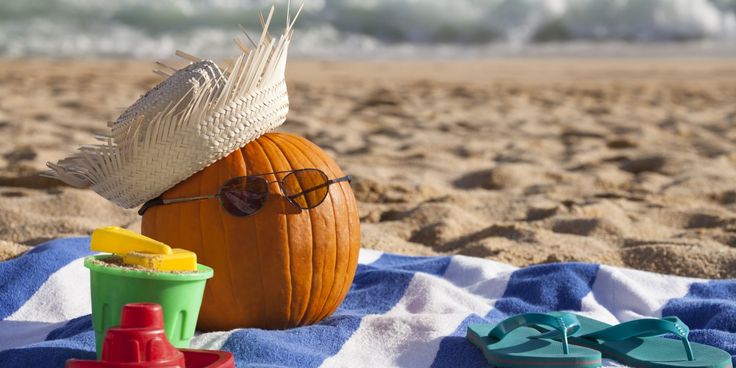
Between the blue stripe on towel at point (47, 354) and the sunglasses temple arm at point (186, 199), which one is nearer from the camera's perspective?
the blue stripe on towel at point (47, 354)

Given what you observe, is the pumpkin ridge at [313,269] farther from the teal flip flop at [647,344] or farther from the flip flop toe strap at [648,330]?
the flip flop toe strap at [648,330]

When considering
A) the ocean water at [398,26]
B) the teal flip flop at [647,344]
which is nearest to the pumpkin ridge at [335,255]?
the teal flip flop at [647,344]

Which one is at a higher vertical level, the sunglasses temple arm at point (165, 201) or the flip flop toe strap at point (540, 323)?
the sunglasses temple arm at point (165, 201)

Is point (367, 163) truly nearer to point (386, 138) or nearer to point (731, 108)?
point (386, 138)

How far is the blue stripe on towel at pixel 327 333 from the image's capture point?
2.03 m

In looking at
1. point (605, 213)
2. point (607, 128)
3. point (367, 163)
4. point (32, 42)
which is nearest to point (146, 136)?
point (605, 213)

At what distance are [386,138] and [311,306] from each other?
14.0ft

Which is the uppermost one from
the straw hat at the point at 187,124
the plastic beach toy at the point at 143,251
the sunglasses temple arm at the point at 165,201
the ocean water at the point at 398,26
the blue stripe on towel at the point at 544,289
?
the ocean water at the point at 398,26

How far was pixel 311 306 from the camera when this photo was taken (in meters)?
2.30

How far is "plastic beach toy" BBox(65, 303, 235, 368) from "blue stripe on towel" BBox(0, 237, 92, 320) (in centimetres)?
95

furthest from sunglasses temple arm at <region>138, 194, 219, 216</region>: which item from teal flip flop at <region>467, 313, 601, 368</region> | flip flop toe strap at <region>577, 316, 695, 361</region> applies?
flip flop toe strap at <region>577, 316, 695, 361</region>

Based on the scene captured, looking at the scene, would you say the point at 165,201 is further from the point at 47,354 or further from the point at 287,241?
the point at 47,354

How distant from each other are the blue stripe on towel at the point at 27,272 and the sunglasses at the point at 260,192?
1.74 feet

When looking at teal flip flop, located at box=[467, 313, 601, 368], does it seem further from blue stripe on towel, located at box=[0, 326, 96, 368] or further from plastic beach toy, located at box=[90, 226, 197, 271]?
blue stripe on towel, located at box=[0, 326, 96, 368]
